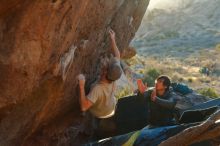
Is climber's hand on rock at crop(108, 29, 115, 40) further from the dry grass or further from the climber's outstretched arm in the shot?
the dry grass

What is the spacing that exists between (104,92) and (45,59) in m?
1.74

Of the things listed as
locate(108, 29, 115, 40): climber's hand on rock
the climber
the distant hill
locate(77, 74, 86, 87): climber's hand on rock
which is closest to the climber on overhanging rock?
locate(77, 74, 86, 87): climber's hand on rock

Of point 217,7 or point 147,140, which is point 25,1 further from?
point 217,7

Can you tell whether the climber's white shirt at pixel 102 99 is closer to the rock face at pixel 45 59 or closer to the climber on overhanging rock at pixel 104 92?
the climber on overhanging rock at pixel 104 92

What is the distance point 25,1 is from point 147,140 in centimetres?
304

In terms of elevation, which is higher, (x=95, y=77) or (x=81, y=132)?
(x=95, y=77)

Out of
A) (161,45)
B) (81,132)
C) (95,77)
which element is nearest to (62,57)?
(95,77)

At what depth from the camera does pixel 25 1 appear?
649 centimetres

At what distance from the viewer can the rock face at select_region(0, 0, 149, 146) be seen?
21.4 feet

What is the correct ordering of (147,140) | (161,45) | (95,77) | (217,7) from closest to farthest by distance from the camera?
(147,140) → (95,77) → (161,45) → (217,7)

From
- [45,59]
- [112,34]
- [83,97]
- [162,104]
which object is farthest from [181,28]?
[45,59]

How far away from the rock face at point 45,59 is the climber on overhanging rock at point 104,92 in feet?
0.96

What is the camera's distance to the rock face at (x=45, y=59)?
6531 mm

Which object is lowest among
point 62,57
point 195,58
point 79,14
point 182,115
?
point 195,58
